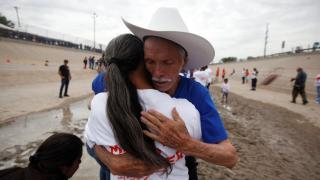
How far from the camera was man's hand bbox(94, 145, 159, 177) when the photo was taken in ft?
3.96

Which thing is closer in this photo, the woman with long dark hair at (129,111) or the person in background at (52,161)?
the woman with long dark hair at (129,111)

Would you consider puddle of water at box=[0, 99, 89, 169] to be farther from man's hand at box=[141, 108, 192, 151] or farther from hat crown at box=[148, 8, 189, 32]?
man's hand at box=[141, 108, 192, 151]

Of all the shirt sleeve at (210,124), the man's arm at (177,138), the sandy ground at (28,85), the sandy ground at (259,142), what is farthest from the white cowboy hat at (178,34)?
the sandy ground at (28,85)

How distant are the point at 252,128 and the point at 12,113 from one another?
27.4 feet

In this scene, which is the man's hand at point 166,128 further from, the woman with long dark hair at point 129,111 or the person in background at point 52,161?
the person in background at point 52,161

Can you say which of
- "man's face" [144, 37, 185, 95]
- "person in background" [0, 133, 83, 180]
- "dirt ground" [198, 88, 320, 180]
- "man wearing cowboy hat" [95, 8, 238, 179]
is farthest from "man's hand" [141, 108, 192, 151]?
"dirt ground" [198, 88, 320, 180]

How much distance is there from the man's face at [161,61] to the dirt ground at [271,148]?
10.6 ft

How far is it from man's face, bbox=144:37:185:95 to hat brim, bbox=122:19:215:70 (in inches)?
1.9

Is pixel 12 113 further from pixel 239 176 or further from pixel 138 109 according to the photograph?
pixel 138 109

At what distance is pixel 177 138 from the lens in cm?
118

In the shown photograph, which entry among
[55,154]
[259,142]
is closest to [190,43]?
[55,154]

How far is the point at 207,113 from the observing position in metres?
1.38

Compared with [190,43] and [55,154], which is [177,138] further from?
[55,154]

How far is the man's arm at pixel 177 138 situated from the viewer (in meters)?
1.15
